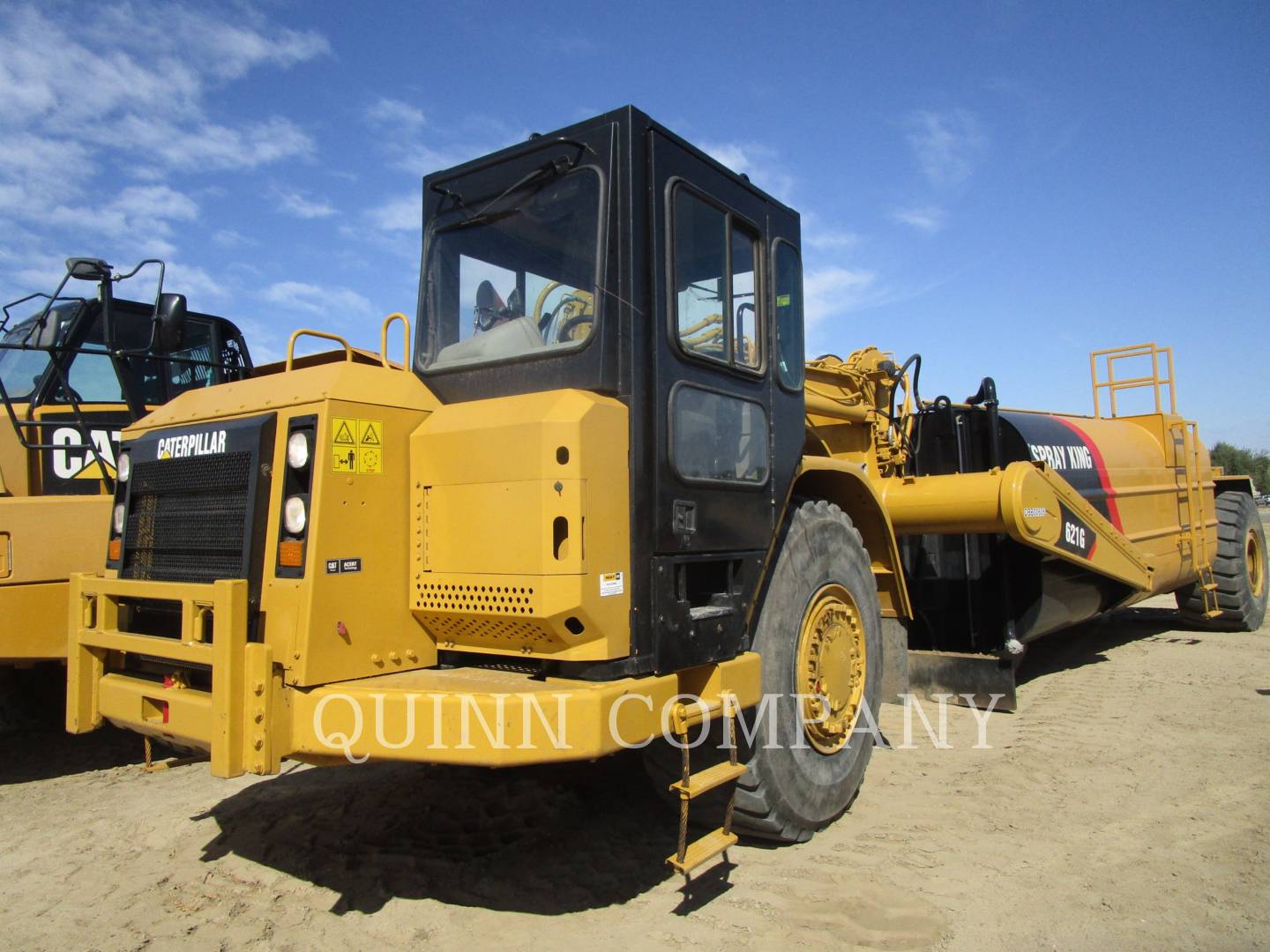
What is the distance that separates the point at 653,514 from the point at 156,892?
2.53m

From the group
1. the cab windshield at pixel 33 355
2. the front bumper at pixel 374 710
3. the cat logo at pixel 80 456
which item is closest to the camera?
the front bumper at pixel 374 710

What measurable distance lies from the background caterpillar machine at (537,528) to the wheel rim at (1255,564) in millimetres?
8214

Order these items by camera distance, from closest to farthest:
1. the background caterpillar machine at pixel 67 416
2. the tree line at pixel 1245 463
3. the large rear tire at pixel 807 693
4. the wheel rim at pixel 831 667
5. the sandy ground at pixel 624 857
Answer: the sandy ground at pixel 624 857 < the large rear tire at pixel 807 693 < the wheel rim at pixel 831 667 < the background caterpillar machine at pixel 67 416 < the tree line at pixel 1245 463

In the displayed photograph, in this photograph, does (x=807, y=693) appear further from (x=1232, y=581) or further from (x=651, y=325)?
(x=1232, y=581)

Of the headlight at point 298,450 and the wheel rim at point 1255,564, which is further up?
the headlight at point 298,450

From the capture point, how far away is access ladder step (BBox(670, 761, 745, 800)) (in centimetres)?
318

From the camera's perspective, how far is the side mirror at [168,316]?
207 inches

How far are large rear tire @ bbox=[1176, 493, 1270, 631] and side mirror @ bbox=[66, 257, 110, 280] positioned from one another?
1019 centimetres

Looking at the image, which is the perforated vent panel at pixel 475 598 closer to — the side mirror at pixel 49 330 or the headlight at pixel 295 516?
the headlight at pixel 295 516

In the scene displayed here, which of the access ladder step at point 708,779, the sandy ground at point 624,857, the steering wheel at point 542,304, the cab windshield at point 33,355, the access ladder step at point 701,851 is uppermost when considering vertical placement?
the cab windshield at point 33,355

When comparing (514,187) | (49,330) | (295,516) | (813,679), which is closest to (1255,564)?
(813,679)

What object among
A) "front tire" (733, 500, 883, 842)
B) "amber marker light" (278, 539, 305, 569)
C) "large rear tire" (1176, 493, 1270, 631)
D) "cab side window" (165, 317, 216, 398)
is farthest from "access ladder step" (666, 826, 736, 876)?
"large rear tire" (1176, 493, 1270, 631)

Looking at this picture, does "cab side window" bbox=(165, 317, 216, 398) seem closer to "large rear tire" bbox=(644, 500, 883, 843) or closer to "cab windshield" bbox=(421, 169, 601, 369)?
"cab windshield" bbox=(421, 169, 601, 369)

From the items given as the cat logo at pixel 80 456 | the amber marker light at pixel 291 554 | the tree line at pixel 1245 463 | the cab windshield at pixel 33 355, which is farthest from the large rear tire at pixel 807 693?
the tree line at pixel 1245 463
